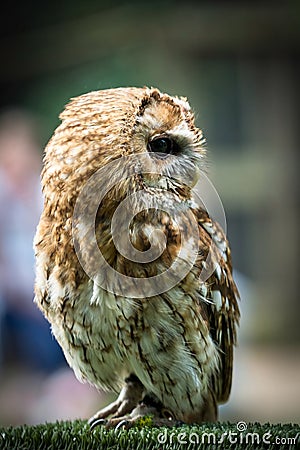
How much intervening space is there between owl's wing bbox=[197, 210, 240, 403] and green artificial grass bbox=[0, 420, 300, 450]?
31 cm

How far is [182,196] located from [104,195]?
214 mm

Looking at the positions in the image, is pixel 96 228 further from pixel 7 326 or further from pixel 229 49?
pixel 229 49

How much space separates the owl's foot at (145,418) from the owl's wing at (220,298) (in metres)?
0.16

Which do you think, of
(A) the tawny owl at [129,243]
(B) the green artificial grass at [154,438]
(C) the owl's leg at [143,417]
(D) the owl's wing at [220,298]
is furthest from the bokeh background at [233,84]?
(B) the green artificial grass at [154,438]

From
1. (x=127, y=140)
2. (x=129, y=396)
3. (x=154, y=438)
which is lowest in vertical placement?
(x=154, y=438)

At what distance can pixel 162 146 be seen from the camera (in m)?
2.11

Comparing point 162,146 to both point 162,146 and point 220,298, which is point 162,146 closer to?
point 162,146

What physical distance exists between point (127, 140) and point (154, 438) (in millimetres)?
676

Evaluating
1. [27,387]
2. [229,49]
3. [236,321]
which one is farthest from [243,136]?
[236,321]

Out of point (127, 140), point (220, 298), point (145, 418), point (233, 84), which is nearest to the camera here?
point (127, 140)

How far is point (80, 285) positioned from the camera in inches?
83.4

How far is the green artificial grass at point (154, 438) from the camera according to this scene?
6.55ft

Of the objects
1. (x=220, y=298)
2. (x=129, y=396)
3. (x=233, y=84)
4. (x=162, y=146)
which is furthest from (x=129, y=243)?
(x=233, y=84)

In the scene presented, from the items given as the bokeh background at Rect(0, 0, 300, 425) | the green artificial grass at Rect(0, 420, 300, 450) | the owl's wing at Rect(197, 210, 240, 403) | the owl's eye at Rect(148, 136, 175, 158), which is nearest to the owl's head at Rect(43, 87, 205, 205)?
the owl's eye at Rect(148, 136, 175, 158)
